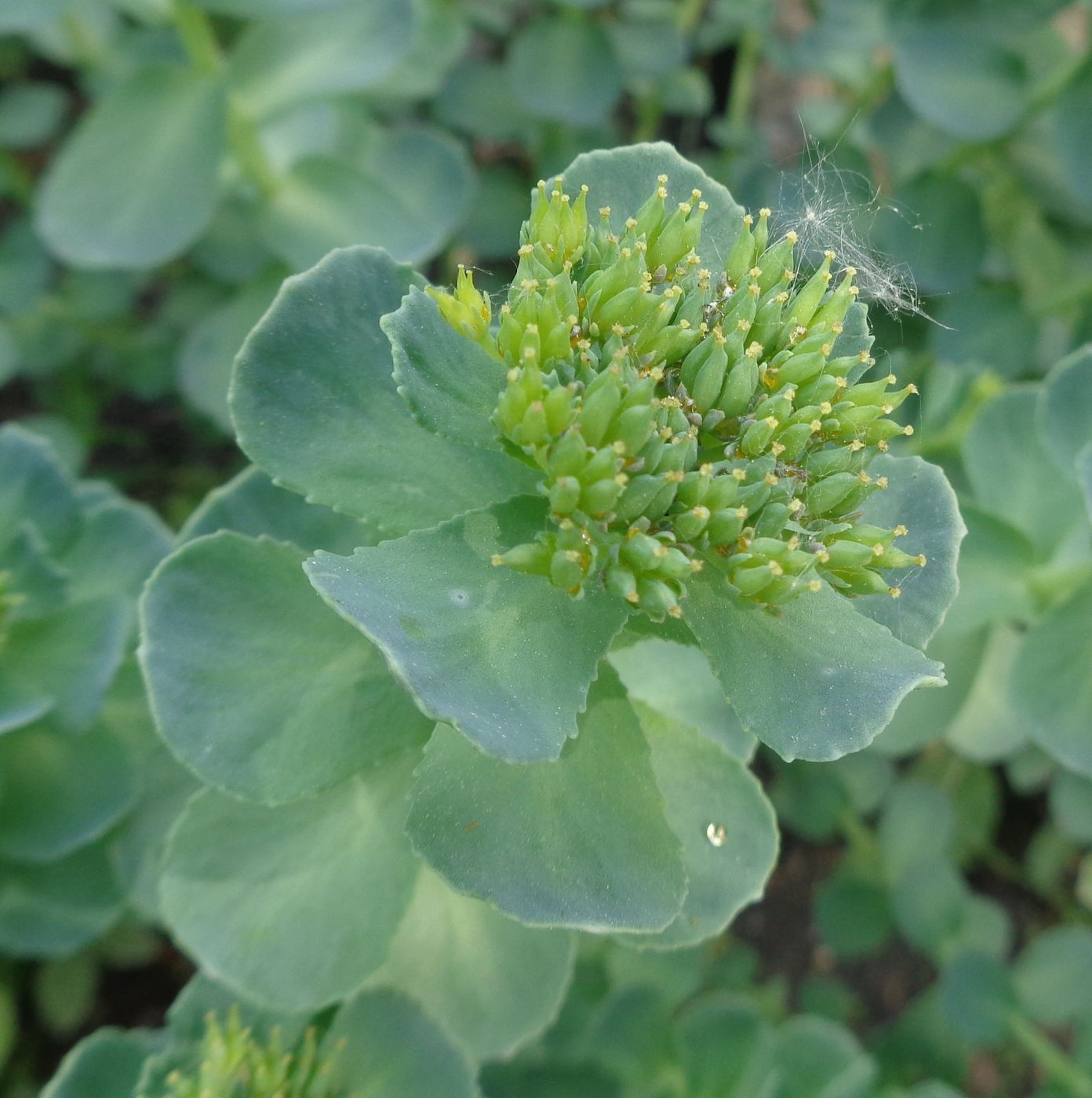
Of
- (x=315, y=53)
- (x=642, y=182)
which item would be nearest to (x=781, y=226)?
(x=642, y=182)

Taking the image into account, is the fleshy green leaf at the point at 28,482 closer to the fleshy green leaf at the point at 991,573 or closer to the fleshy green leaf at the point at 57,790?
the fleshy green leaf at the point at 57,790

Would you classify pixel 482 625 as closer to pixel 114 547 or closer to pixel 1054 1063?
pixel 114 547

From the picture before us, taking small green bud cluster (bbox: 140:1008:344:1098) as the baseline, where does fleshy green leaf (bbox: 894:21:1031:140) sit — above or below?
above

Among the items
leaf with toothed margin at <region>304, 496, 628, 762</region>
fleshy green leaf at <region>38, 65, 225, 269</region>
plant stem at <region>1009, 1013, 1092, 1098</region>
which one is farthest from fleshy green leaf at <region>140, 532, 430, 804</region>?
plant stem at <region>1009, 1013, 1092, 1098</region>

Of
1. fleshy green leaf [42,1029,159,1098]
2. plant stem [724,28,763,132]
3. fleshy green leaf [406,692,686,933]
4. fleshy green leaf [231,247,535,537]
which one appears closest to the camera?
fleshy green leaf [406,692,686,933]

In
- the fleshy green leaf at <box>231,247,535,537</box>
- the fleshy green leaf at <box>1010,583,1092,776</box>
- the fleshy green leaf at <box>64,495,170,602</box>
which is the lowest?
the fleshy green leaf at <box>64,495,170,602</box>

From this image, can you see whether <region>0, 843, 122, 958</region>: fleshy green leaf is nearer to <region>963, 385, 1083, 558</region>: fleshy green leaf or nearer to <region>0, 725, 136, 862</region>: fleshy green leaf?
<region>0, 725, 136, 862</region>: fleshy green leaf
